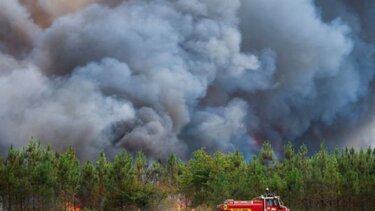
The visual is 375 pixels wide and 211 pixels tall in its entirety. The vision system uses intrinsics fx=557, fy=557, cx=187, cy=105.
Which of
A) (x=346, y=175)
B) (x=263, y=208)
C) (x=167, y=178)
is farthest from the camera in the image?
(x=167, y=178)

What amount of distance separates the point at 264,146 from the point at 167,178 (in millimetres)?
30101

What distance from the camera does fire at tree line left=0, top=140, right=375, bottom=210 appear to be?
100000mm

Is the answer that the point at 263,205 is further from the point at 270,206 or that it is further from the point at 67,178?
the point at 67,178

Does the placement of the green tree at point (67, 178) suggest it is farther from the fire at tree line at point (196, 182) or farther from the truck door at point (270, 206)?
the truck door at point (270, 206)

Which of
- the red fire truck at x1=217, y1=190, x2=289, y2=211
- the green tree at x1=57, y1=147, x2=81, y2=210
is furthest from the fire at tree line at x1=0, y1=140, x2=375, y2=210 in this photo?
the red fire truck at x1=217, y1=190, x2=289, y2=211

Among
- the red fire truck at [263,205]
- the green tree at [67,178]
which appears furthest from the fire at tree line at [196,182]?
the red fire truck at [263,205]

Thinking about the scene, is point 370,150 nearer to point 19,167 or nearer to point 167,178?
point 167,178

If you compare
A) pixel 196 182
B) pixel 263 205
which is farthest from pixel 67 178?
pixel 263 205

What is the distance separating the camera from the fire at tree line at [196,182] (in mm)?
100000

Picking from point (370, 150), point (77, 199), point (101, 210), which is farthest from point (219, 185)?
point (370, 150)

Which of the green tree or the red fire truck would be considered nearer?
the red fire truck

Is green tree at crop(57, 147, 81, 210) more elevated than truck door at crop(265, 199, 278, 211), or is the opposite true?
green tree at crop(57, 147, 81, 210)

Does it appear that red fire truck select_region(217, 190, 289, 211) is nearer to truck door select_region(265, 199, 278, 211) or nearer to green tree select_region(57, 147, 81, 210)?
truck door select_region(265, 199, 278, 211)

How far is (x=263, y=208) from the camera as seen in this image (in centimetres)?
5319
